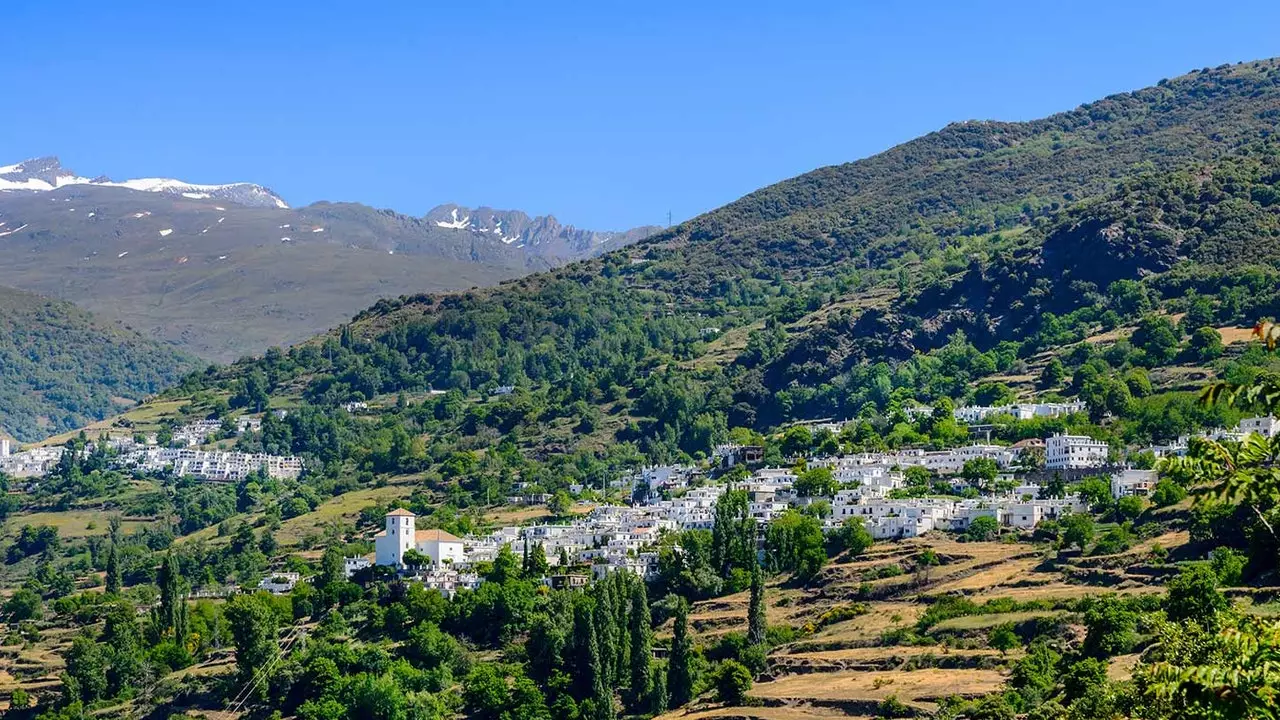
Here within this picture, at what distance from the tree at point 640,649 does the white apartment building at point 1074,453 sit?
29.6 metres

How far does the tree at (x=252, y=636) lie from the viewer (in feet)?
293

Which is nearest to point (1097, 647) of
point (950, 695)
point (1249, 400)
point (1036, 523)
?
point (950, 695)

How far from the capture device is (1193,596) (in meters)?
61.9

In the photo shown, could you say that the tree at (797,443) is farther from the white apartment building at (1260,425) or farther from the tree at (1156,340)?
the white apartment building at (1260,425)

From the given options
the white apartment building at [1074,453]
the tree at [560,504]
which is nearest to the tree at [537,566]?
the tree at [560,504]

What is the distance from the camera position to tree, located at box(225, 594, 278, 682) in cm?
8938

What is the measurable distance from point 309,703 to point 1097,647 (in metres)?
36.1

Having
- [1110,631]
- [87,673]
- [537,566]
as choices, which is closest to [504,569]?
[537,566]

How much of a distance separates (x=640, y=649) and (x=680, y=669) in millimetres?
2388

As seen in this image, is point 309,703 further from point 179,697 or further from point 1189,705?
point 1189,705

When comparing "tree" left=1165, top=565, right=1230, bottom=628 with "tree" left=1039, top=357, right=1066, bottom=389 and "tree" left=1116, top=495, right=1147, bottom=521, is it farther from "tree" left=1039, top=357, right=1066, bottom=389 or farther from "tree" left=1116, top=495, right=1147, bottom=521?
"tree" left=1039, top=357, right=1066, bottom=389

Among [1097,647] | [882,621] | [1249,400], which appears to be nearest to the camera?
[1249,400]

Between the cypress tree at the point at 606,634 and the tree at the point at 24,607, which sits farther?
the tree at the point at 24,607

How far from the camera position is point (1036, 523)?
9000 centimetres
